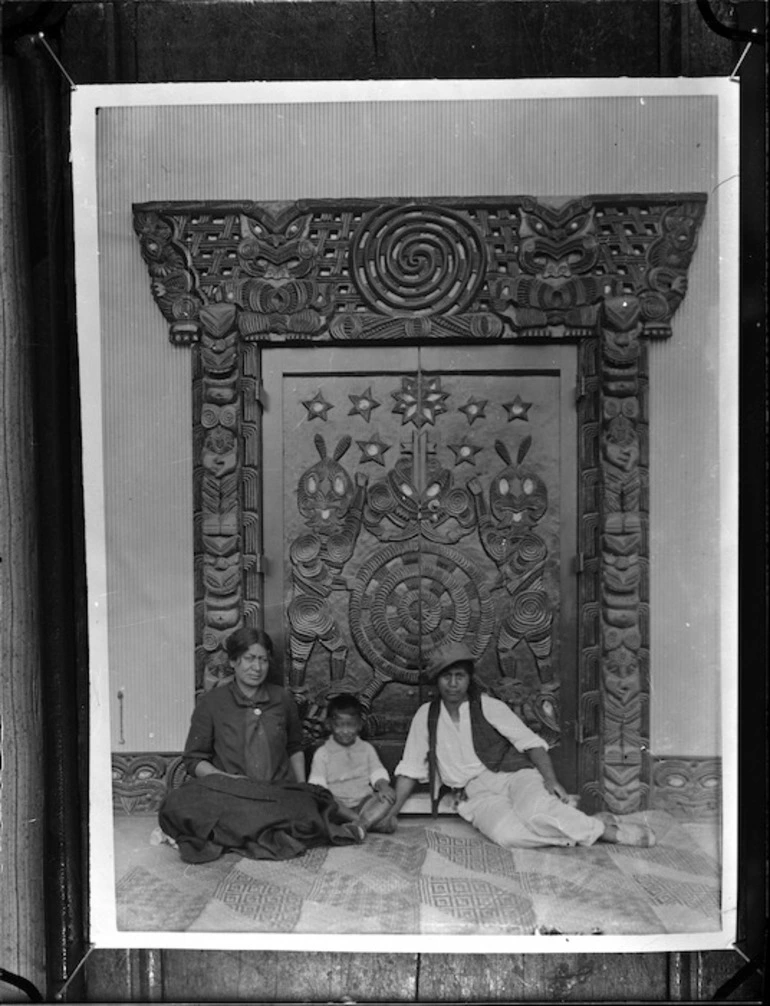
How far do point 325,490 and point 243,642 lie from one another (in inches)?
11.8

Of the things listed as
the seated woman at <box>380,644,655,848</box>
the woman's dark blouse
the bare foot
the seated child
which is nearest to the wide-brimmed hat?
the seated woman at <box>380,644,655,848</box>

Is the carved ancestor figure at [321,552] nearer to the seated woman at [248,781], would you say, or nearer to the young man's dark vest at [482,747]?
the seated woman at [248,781]

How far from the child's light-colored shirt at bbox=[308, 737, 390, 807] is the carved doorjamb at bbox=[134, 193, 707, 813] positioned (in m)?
0.25

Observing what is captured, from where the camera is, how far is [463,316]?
158 cm

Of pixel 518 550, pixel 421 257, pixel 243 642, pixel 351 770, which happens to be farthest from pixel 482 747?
pixel 421 257

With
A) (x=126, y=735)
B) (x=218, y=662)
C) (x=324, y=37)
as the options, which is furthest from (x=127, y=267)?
(x=126, y=735)

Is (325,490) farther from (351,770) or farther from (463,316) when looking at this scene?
(351,770)

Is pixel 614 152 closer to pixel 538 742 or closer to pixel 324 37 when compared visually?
pixel 324 37

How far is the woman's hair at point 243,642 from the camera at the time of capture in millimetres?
1589

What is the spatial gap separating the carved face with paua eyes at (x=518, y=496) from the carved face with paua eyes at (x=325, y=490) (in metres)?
0.25

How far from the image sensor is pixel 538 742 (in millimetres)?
1600

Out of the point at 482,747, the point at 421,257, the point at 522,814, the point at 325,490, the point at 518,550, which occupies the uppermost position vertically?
the point at 421,257

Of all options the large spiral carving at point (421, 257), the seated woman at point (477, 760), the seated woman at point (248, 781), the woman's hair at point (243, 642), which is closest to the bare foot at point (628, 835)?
the seated woman at point (477, 760)

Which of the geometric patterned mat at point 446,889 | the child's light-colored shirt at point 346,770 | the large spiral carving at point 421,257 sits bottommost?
the geometric patterned mat at point 446,889
